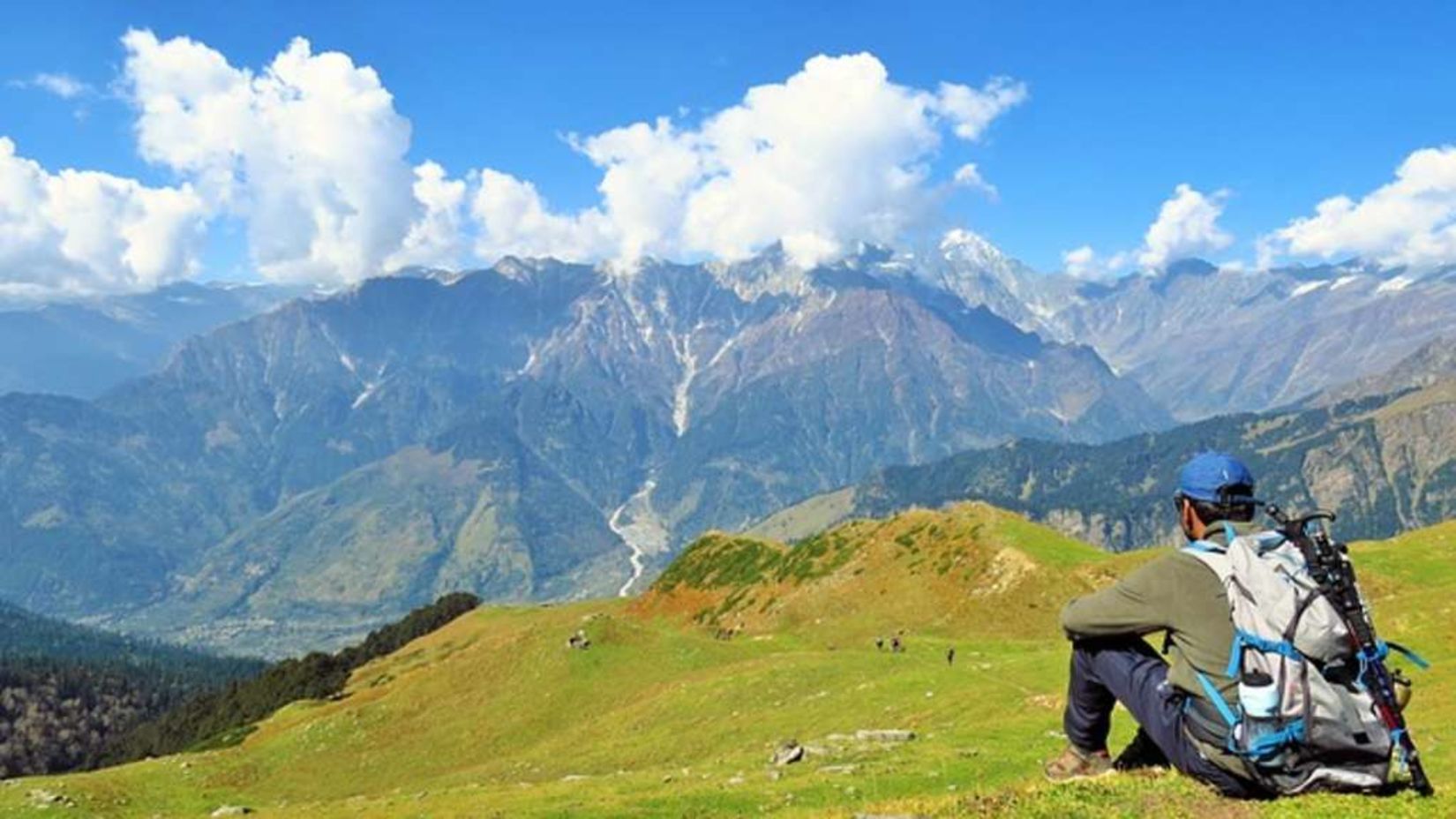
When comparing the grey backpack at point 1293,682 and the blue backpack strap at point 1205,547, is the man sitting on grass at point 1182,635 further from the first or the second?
the grey backpack at point 1293,682

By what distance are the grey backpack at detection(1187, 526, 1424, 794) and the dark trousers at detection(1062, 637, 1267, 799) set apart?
0.90 m

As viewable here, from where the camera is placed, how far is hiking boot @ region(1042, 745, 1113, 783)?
45.8 feet

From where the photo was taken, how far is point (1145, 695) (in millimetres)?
12359

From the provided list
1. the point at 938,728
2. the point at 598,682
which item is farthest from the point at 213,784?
the point at 938,728

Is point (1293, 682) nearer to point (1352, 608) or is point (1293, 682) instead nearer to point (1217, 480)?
point (1352, 608)

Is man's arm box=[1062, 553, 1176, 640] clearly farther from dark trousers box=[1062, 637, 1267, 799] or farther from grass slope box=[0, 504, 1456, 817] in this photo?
grass slope box=[0, 504, 1456, 817]

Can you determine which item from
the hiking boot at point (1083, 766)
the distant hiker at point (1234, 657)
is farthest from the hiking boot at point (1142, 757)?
the distant hiker at point (1234, 657)

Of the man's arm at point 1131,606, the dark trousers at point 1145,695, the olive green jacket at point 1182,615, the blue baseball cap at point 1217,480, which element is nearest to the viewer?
the olive green jacket at point 1182,615

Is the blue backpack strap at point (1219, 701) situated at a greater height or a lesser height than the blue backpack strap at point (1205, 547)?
lesser

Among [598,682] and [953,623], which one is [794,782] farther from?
[953,623]

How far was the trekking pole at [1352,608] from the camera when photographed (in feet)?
33.7

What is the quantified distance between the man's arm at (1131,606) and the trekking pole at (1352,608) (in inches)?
56.0

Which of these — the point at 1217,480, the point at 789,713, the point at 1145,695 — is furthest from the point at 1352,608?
the point at 789,713

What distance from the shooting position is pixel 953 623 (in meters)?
77.0
